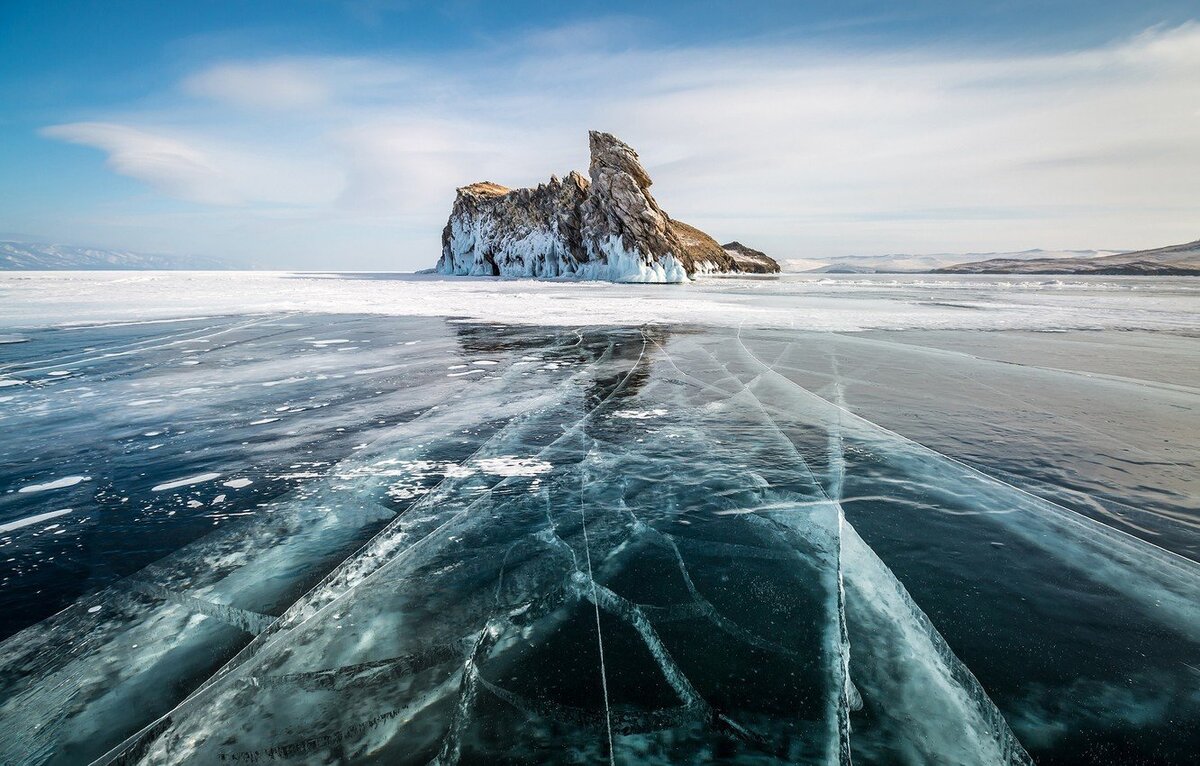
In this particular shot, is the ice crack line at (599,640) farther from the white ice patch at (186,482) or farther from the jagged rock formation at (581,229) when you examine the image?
the jagged rock formation at (581,229)

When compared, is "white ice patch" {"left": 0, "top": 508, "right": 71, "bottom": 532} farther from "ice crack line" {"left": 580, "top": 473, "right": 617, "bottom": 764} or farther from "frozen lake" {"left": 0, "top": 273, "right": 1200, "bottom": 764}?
"ice crack line" {"left": 580, "top": 473, "right": 617, "bottom": 764}

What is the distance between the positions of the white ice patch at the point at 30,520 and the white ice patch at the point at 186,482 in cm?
47

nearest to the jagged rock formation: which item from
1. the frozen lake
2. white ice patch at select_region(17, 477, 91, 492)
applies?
the frozen lake

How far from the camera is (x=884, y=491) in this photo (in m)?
3.83

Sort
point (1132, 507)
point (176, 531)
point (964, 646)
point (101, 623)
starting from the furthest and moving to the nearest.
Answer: point (1132, 507)
point (176, 531)
point (101, 623)
point (964, 646)

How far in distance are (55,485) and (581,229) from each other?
58327mm

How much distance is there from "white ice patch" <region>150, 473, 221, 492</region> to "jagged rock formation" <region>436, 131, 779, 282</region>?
4808 cm

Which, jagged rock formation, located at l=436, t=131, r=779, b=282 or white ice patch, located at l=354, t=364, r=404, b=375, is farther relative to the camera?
jagged rock formation, located at l=436, t=131, r=779, b=282

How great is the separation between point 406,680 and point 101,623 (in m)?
1.58

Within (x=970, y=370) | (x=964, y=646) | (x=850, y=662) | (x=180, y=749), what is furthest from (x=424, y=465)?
(x=970, y=370)

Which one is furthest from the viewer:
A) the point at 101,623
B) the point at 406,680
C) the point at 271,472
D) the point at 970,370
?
the point at 970,370

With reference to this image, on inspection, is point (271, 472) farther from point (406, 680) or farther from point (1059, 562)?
point (1059, 562)

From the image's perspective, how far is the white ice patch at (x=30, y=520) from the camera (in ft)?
10.8

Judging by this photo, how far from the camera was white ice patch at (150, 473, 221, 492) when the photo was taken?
383 centimetres
